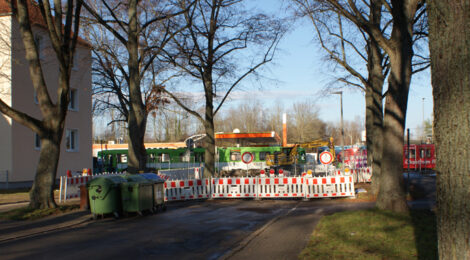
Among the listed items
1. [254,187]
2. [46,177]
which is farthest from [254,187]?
[46,177]

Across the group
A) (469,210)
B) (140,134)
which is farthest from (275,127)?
(469,210)

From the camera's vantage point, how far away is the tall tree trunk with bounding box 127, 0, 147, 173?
19.5 metres

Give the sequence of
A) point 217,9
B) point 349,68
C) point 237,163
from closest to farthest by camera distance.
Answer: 1. point 349,68
2. point 217,9
3. point 237,163

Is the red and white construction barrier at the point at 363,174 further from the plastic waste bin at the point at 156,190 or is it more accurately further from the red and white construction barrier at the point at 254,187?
the plastic waste bin at the point at 156,190

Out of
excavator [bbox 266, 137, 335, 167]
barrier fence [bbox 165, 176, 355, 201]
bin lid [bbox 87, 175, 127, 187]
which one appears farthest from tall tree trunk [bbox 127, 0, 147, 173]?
excavator [bbox 266, 137, 335, 167]

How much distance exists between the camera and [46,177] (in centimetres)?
1480

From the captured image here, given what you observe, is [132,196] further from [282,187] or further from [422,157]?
[422,157]

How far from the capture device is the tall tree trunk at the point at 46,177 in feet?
48.1

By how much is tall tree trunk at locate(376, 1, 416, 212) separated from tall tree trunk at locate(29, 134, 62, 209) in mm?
10350

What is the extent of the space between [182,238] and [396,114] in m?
7.15

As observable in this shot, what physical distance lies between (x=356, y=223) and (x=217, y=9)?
1833 centimetres

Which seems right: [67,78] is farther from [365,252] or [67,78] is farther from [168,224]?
[365,252]

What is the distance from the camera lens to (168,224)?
12633 millimetres

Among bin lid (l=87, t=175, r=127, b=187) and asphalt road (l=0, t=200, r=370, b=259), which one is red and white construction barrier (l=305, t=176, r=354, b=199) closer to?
asphalt road (l=0, t=200, r=370, b=259)
